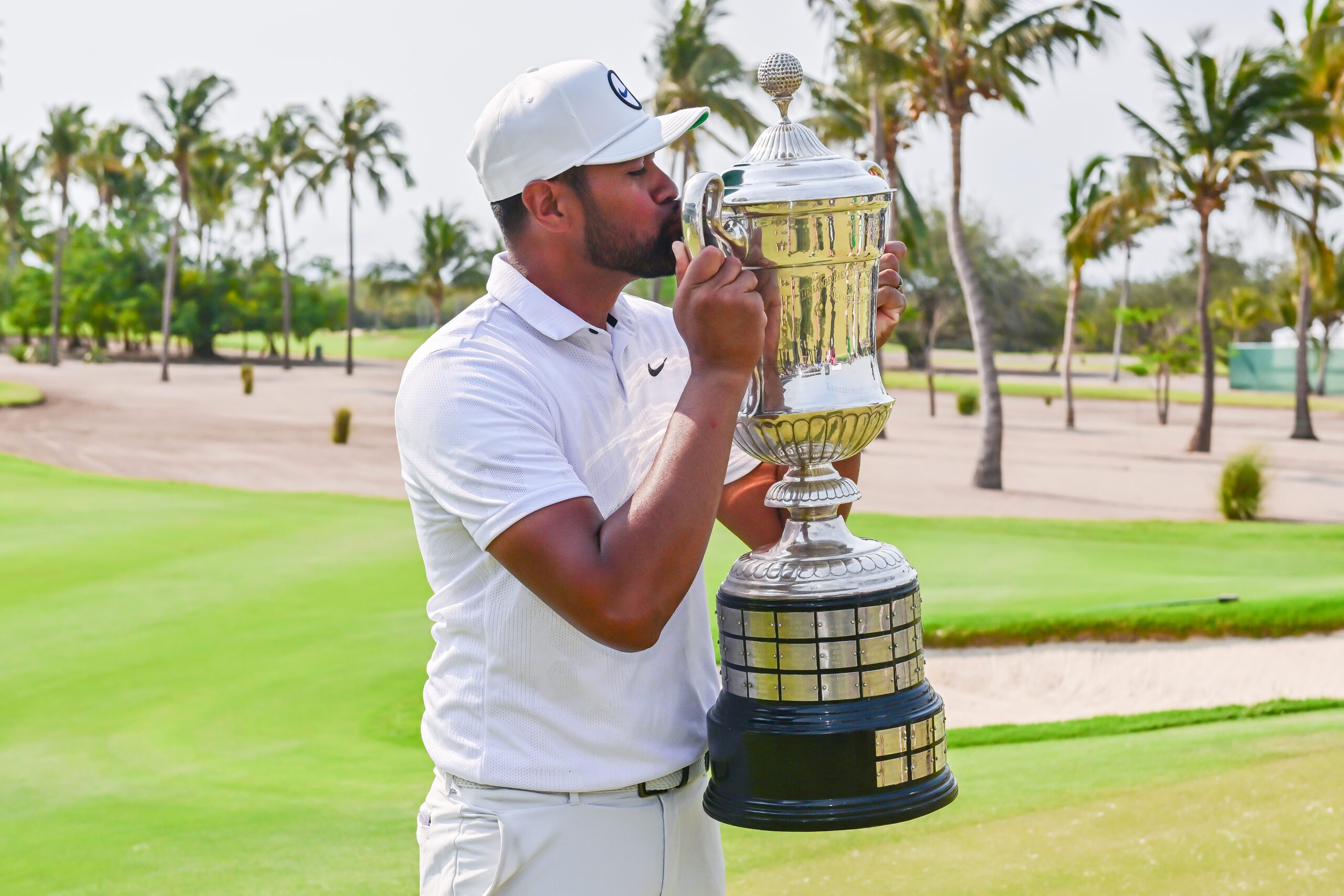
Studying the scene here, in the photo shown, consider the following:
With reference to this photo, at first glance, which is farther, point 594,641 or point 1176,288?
point 1176,288

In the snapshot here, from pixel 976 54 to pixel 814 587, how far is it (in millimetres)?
21487

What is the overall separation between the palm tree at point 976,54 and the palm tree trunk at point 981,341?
2 centimetres

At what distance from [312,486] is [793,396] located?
21672 mm

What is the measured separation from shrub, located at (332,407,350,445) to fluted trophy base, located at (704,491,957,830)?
91.9ft

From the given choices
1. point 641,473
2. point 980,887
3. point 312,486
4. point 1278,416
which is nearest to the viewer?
point 641,473

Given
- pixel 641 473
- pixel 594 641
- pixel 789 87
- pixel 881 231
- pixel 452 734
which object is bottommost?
pixel 452 734

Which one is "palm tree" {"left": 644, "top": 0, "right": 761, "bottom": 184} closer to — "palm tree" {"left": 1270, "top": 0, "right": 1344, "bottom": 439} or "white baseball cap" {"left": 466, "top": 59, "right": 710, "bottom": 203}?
"palm tree" {"left": 1270, "top": 0, "right": 1344, "bottom": 439}

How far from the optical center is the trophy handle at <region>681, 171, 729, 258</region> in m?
1.77

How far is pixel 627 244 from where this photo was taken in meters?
1.94

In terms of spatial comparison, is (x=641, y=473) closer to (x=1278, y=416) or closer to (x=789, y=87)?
(x=789, y=87)

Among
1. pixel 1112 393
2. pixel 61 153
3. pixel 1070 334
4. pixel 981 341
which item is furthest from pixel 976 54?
pixel 61 153

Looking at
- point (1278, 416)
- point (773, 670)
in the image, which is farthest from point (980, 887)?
point (1278, 416)

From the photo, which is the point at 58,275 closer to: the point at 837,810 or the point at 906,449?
the point at 906,449

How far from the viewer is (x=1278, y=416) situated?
4041 centimetres
